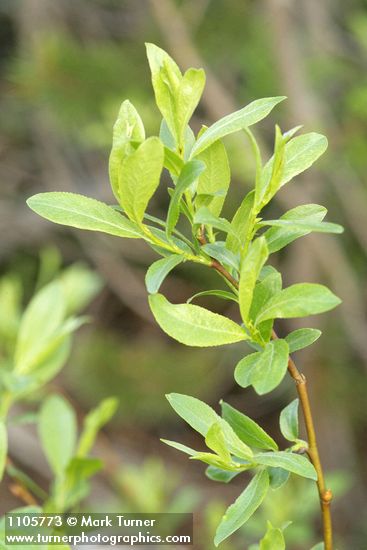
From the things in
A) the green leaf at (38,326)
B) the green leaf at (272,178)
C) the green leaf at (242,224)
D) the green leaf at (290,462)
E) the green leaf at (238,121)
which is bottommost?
the green leaf at (290,462)

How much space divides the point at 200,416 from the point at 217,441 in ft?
0.06

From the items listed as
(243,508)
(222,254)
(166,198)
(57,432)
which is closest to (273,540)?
(243,508)

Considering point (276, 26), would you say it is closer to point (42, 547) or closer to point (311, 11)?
point (311, 11)

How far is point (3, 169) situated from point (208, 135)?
1.81m

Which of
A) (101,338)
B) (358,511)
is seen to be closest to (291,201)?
(101,338)

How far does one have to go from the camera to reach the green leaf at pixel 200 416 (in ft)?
0.99

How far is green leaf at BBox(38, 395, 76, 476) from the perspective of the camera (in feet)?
1.66

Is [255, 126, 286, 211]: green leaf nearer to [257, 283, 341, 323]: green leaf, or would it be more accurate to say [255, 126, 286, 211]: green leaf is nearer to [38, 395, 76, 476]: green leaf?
[257, 283, 341, 323]: green leaf

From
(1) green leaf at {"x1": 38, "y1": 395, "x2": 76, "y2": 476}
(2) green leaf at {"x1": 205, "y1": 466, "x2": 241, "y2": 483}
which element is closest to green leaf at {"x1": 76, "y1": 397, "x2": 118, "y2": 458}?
(1) green leaf at {"x1": 38, "y1": 395, "x2": 76, "y2": 476}

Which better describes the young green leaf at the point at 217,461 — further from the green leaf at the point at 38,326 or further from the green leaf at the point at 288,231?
the green leaf at the point at 38,326

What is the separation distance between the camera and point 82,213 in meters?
0.29

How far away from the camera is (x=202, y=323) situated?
29cm

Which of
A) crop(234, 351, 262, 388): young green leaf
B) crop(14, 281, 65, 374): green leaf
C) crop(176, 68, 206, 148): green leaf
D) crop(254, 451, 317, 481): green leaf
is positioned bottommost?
crop(254, 451, 317, 481): green leaf

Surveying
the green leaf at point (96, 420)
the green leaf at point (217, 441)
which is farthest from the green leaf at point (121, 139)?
the green leaf at point (96, 420)
